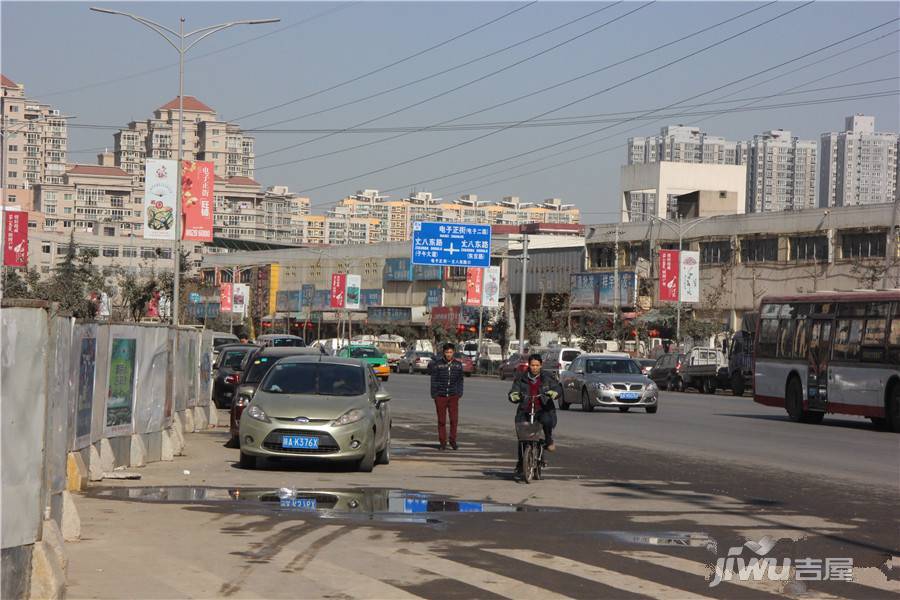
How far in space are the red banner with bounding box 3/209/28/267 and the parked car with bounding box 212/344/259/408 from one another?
18205mm

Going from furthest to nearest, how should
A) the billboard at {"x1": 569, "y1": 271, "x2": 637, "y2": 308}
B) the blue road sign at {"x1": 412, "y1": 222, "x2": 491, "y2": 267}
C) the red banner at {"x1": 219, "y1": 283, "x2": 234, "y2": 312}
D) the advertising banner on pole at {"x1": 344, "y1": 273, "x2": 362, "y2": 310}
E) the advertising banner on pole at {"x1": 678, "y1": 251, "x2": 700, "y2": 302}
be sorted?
the red banner at {"x1": 219, "y1": 283, "x2": 234, "y2": 312} < the advertising banner on pole at {"x1": 344, "y1": 273, "x2": 362, "y2": 310} < the billboard at {"x1": 569, "y1": 271, "x2": 637, "y2": 308} < the advertising banner on pole at {"x1": 678, "y1": 251, "x2": 700, "y2": 302} < the blue road sign at {"x1": 412, "y1": 222, "x2": 491, "y2": 267}

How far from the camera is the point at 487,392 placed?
50.1 metres

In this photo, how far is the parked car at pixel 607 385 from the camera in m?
36.8

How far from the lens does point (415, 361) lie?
259 ft

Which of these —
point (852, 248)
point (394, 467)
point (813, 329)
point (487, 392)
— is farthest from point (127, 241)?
point (394, 467)

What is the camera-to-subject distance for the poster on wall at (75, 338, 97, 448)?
14875 millimetres

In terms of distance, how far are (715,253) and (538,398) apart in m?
66.2

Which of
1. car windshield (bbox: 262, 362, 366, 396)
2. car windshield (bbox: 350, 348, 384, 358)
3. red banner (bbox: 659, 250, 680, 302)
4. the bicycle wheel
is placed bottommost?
the bicycle wheel

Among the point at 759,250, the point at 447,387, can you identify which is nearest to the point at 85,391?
the point at 447,387

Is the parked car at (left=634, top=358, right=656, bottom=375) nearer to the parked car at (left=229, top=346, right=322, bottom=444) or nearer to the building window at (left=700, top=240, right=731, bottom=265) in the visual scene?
the building window at (left=700, top=240, right=731, bottom=265)

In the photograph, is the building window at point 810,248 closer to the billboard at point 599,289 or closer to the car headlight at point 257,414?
the billboard at point 599,289

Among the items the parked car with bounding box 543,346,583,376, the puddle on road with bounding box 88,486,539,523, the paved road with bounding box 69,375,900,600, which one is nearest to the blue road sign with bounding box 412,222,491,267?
the parked car with bounding box 543,346,583,376

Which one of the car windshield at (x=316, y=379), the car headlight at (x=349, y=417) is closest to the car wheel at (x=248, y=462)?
the car windshield at (x=316, y=379)

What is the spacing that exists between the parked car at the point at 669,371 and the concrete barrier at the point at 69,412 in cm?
3310
